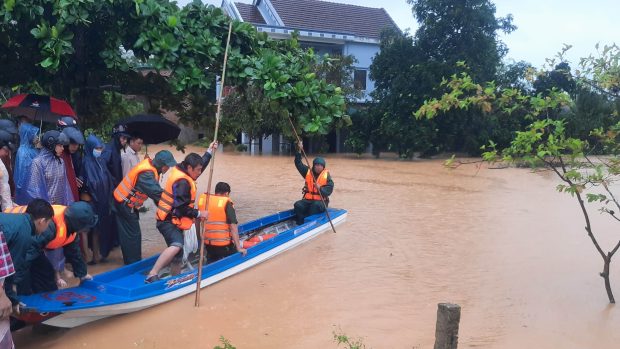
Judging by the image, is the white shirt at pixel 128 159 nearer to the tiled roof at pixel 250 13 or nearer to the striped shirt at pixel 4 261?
the striped shirt at pixel 4 261

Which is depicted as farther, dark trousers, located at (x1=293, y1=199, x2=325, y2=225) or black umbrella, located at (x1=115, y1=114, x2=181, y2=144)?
dark trousers, located at (x1=293, y1=199, x2=325, y2=225)

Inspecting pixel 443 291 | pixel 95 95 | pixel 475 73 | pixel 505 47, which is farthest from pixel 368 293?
pixel 505 47

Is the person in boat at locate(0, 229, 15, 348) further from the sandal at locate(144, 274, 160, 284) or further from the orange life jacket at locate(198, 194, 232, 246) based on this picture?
the orange life jacket at locate(198, 194, 232, 246)

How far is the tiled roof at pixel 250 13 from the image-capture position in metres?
29.8

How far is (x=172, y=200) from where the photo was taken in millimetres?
6223

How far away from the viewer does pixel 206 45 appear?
7.50 m

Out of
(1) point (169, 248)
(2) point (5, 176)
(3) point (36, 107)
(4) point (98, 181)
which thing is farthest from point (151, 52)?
(1) point (169, 248)

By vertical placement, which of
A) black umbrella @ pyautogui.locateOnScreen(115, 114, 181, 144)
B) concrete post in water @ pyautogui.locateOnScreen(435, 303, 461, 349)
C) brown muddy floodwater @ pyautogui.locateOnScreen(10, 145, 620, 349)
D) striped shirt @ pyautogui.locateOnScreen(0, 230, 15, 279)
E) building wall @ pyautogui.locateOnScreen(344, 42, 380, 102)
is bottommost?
brown muddy floodwater @ pyautogui.locateOnScreen(10, 145, 620, 349)

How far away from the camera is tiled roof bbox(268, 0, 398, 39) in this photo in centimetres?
2937

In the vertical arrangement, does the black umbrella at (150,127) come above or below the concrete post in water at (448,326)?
above

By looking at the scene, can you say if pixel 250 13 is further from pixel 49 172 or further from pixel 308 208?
pixel 49 172

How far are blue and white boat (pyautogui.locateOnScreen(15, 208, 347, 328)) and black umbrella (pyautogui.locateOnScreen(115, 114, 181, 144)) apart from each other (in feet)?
6.46

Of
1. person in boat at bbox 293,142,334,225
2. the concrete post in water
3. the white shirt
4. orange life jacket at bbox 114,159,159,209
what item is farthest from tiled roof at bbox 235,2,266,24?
the concrete post in water

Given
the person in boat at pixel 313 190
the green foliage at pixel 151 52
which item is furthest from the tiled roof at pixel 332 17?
the green foliage at pixel 151 52
